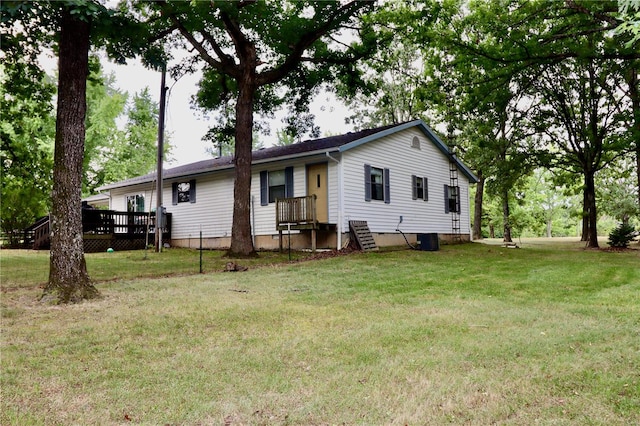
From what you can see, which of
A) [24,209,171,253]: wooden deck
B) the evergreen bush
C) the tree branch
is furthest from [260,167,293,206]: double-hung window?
the evergreen bush

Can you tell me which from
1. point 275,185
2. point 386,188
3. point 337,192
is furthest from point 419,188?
point 275,185

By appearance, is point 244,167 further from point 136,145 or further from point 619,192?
point 136,145

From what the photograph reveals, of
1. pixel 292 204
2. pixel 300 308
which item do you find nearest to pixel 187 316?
pixel 300 308

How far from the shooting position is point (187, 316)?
17.6 feet

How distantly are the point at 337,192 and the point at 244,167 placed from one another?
10.1 feet

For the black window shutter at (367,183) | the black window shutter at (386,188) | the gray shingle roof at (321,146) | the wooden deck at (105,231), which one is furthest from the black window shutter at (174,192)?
the black window shutter at (386,188)

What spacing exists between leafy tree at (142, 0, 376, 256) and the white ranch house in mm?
1753

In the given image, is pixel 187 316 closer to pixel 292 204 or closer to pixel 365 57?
pixel 292 204

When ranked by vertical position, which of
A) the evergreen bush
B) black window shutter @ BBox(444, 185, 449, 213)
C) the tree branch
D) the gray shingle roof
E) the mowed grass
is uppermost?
the tree branch

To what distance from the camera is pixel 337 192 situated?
46.7 ft

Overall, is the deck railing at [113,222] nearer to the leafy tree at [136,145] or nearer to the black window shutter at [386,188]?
the black window shutter at [386,188]

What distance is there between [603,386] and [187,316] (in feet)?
14.1

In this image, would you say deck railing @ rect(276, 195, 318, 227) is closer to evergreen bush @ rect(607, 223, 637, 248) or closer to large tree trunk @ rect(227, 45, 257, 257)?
large tree trunk @ rect(227, 45, 257, 257)

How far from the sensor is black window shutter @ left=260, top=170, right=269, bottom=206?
53.1 feet
